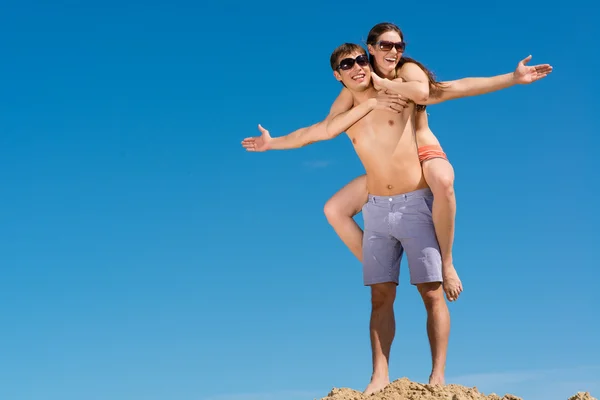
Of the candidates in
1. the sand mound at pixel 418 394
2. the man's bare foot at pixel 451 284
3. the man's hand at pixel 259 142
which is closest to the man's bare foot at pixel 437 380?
the sand mound at pixel 418 394

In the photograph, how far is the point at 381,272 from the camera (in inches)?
300

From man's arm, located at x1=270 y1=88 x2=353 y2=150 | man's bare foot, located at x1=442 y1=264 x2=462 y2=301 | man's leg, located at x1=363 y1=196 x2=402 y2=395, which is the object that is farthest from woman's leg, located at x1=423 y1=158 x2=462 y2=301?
man's arm, located at x1=270 y1=88 x2=353 y2=150

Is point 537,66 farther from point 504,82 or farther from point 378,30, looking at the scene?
point 378,30

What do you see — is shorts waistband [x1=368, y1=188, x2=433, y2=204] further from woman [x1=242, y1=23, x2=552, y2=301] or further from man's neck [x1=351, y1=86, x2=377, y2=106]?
man's neck [x1=351, y1=86, x2=377, y2=106]

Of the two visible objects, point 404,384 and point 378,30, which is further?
point 378,30

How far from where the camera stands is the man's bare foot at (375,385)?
23.7 feet

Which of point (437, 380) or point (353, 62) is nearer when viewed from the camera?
point (437, 380)

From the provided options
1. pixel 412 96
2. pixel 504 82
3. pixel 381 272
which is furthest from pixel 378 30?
pixel 381 272

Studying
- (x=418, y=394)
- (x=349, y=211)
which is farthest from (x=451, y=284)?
(x=349, y=211)

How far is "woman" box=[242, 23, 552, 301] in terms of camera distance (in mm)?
7418

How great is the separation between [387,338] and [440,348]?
57 cm

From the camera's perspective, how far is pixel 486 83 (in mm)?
7496

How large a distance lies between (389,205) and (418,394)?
1.94m

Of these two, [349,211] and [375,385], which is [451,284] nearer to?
[375,385]
